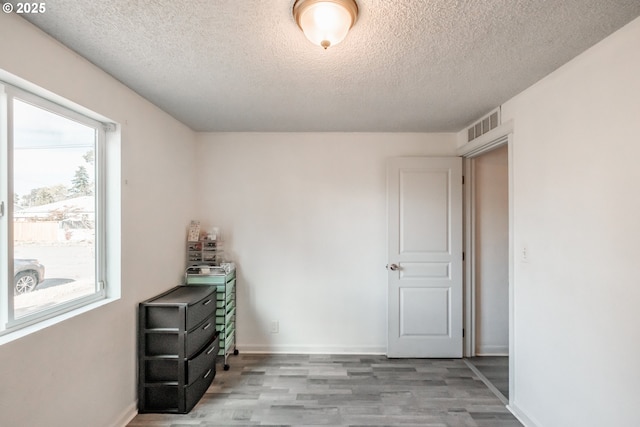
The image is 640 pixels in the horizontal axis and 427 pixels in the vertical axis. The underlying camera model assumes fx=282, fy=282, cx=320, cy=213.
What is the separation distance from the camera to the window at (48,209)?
1.37 m

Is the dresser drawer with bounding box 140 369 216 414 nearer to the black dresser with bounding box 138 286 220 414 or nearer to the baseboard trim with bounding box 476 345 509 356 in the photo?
the black dresser with bounding box 138 286 220 414

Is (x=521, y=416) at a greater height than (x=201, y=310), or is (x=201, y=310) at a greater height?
(x=201, y=310)

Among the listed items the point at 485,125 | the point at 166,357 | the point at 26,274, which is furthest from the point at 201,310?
the point at 485,125

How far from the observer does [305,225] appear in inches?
124

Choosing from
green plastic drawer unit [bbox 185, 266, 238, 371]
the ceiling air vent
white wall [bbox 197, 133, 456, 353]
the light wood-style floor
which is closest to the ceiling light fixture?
the ceiling air vent

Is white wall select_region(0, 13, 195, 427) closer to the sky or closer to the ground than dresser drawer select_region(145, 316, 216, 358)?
closer to the sky

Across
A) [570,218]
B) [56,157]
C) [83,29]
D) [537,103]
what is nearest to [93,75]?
[83,29]

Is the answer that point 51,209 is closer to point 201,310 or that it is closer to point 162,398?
point 201,310

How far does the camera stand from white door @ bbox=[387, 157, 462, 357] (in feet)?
9.87

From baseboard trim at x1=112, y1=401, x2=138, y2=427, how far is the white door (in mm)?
2305

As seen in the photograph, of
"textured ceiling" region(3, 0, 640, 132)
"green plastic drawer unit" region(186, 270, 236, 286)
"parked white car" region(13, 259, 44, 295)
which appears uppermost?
"textured ceiling" region(3, 0, 640, 132)

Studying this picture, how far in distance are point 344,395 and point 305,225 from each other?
64.9 inches

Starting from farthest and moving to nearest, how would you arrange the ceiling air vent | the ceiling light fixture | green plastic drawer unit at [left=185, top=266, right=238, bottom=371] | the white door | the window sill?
1. the white door
2. green plastic drawer unit at [left=185, top=266, right=238, bottom=371]
3. the ceiling air vent
4. the window sill
5. the ceiling light fixture

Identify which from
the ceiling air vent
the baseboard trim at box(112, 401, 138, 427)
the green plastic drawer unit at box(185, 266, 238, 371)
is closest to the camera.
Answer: the baseboard trim at box(112, 401, 138, 427)
